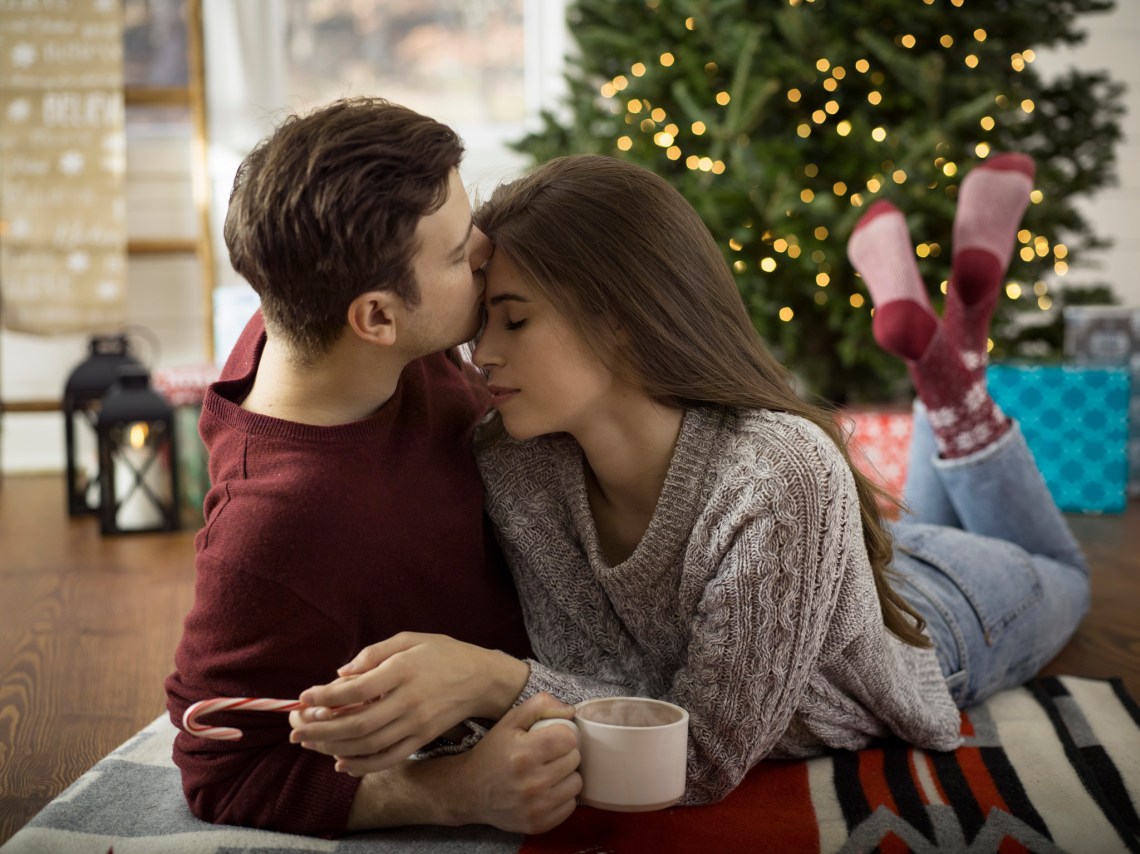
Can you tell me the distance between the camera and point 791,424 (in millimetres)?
1062

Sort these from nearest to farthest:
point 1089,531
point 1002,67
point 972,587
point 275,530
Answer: point 275,530 < point 972,587 < point 1089,531 < point 1002,67

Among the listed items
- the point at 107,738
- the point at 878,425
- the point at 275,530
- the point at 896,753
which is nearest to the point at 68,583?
the point at 107,738

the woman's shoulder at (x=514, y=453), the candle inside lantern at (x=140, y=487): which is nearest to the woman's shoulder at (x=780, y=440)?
the woman's shoulder at (x=514, y=453)

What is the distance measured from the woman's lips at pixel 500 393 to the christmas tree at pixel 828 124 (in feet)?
4.68

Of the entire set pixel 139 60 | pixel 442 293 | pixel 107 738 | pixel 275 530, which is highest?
pixel 139 60

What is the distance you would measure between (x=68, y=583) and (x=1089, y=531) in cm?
218

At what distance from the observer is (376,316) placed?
3.29 ft

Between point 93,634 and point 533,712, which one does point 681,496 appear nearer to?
point 533,712

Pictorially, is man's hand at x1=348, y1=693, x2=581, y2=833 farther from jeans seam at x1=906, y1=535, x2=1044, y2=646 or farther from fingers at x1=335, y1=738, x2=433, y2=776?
jeans seam at x1=906, y1=535, x2=1044, y2=646

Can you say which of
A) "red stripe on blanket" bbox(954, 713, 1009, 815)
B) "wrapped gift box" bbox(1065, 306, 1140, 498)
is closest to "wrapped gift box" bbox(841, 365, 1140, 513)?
"wrapped gift box" bbox(1065, 306, 1140, 498)

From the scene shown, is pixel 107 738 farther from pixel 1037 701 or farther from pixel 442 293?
pixel 1037 701

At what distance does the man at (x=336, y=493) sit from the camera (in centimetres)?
94

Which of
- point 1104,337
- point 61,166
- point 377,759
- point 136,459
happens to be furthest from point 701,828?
point 61,166

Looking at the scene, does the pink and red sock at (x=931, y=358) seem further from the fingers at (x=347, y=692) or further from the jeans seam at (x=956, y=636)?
the fingers at (x=347, y=692)
